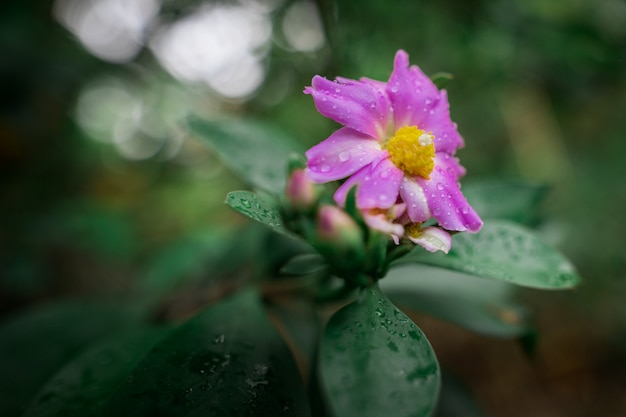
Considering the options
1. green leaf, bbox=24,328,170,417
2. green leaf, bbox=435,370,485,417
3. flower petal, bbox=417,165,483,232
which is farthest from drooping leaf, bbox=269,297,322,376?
flower petal, bbox=417,165,483,232

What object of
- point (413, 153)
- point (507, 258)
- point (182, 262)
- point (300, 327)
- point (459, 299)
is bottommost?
point (182, 262)

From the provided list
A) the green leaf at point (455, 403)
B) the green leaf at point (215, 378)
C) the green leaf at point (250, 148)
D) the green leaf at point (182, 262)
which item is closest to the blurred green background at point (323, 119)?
the green leaf at point (182, 262)

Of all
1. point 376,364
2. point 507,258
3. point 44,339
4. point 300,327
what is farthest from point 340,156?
point 44,339

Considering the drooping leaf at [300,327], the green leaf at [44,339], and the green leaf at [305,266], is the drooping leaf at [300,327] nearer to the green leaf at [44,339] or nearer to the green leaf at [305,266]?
the green leaf at [305,266]

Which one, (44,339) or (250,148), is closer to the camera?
(250,148)

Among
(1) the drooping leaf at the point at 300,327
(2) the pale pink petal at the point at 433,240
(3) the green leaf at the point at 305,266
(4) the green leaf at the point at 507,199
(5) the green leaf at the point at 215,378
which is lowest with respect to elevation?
(1) the drooping leaf at the point at 300,327

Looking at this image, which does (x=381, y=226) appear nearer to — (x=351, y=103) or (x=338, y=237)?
(x=338, y=237)

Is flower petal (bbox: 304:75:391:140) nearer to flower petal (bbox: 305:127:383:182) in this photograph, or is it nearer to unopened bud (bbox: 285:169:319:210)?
flower petal (bbox: 305:127:383:182)
